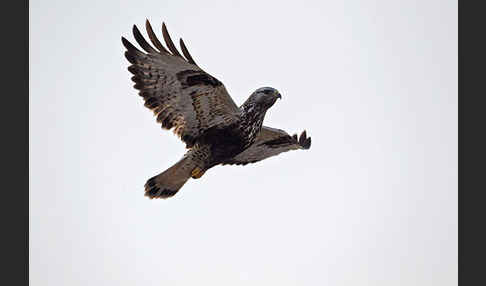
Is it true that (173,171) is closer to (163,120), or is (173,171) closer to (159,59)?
(163,120)

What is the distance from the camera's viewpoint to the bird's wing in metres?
7.19

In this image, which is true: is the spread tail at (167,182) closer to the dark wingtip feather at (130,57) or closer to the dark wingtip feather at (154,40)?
the dark wingtip feather at (130,57)

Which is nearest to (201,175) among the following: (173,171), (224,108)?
(173,171)

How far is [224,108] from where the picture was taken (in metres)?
7.46

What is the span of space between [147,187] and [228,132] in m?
1.12

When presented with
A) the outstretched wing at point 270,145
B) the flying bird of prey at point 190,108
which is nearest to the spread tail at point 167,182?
the flying bird of prey at point 190,108

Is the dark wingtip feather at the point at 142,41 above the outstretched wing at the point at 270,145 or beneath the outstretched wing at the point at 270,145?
above

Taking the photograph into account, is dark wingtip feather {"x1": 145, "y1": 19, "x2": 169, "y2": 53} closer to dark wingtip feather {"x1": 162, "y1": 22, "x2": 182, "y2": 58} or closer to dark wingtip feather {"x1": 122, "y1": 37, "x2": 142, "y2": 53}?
dark wingtip feather {"x1": 162, "y1": 22, "x2": 182, "y2": 58}

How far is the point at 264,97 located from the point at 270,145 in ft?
3.45

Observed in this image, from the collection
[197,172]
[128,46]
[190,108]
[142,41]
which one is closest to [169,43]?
[142,41]

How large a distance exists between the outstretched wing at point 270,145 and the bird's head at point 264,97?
0.65 m

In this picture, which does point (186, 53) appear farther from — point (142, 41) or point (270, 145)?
point (270, 145)

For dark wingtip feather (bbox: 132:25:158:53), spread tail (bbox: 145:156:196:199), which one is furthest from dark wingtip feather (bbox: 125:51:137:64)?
spread tail (bbox: 145:156:196:199)

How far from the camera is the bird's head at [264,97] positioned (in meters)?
7.61
